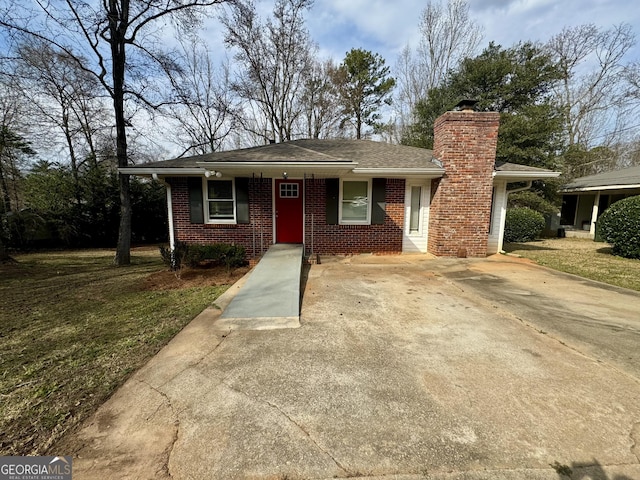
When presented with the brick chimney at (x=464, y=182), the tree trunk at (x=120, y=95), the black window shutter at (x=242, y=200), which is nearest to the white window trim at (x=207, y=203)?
the black window shutter at (x=242, y=200)

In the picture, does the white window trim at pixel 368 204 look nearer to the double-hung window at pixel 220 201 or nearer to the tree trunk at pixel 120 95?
the double-hung window at pixel 220 201

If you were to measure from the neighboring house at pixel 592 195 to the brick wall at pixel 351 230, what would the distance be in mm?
12494

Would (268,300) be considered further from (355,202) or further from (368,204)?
(368,204)

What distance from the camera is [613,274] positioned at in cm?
674

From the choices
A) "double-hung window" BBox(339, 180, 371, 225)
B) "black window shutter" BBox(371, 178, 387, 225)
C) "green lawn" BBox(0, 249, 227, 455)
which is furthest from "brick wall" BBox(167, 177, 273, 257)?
"black window shutter" BBox(371, 178, 387, 225)

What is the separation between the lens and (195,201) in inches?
304

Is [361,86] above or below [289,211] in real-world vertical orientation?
above

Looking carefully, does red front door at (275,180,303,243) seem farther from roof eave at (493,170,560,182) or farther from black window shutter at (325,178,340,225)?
roof eave at (493,170,560,182)

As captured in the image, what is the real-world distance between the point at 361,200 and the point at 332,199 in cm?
89

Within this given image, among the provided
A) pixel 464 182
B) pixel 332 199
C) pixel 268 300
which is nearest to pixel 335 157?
pixel 332 199

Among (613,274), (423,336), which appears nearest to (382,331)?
(423,336)

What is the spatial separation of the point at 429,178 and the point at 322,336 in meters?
6.55

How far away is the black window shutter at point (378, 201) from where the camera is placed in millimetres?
8039

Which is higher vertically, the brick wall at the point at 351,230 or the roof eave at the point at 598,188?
the roof eave at the point at 598,188
